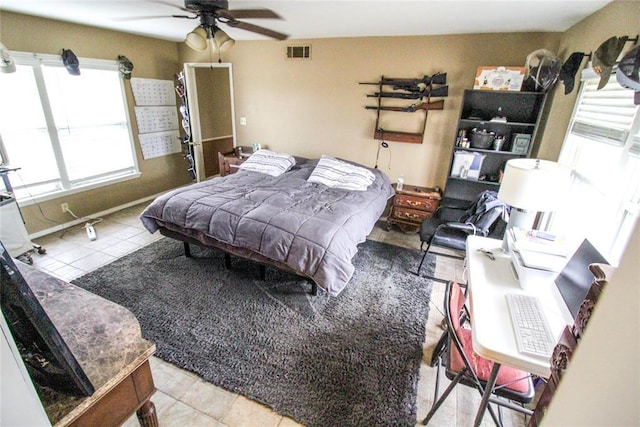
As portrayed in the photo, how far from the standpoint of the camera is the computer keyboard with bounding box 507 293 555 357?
46.3 inches

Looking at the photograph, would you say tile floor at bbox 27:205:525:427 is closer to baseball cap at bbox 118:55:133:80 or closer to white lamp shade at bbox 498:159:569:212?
white lamp shade at bbox 498:159:569:212

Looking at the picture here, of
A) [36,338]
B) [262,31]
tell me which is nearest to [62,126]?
[262,31]

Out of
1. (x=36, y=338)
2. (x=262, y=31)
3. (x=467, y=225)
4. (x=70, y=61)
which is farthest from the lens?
(x=262, y=31)

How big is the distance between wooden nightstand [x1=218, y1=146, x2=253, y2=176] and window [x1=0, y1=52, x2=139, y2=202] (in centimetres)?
127

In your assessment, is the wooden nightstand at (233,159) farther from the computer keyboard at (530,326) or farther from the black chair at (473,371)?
the computer keyboard at (530,326)

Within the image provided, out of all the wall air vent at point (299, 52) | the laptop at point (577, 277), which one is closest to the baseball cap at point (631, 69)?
the laptop at point (577, 277)

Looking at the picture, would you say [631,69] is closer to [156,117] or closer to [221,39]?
[221,39]

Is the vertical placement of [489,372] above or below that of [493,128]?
below

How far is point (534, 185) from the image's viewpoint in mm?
1696

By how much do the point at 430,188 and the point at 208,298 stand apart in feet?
9.68

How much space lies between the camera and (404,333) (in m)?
2.14

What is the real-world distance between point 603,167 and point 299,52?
355 cm

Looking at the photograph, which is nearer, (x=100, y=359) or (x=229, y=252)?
(x=100, y=359)

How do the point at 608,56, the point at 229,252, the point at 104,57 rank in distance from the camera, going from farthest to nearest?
→ the point at 104,57 < the point at 229,252 < the point at 608,56
